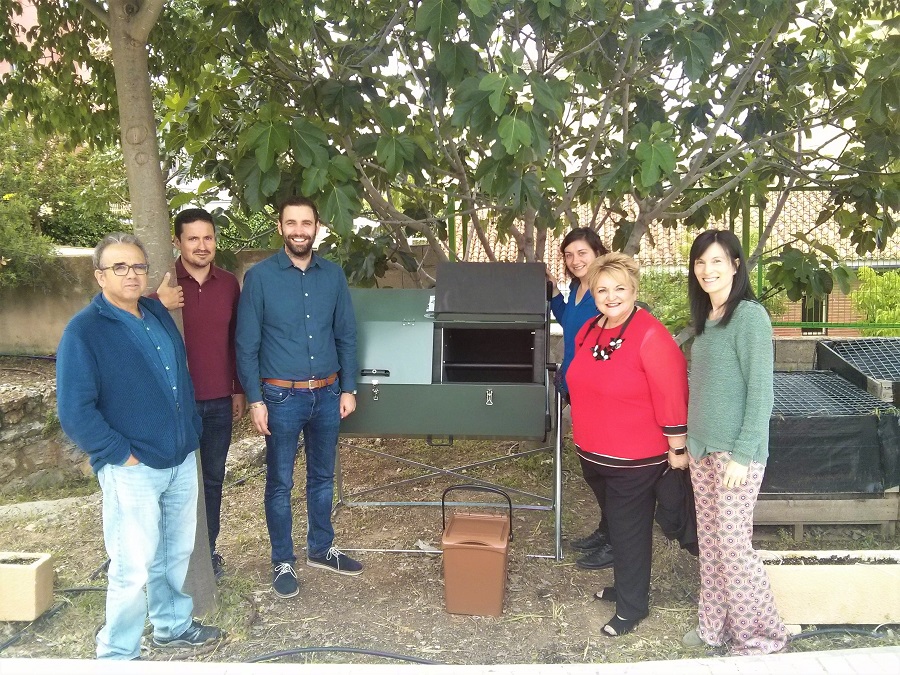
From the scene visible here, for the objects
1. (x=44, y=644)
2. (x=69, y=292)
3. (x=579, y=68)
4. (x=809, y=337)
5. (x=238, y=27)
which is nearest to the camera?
(x=44, y=644)

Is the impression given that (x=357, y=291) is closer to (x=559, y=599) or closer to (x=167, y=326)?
(x=167, y=326)

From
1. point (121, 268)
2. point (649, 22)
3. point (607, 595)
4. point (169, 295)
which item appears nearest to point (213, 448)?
point (169, 295)

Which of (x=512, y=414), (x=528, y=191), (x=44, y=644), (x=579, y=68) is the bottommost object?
(x=44, y=644)

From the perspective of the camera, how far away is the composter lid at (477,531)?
3098 mm

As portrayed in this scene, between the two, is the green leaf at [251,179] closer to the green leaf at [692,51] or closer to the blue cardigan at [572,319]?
the blue cardigan at [572,319]

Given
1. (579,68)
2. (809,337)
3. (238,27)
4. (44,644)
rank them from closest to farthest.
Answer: (44,644), (238,27), (579,68), (809,337)

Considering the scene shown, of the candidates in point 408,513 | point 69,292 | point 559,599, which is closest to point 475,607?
point 559,599

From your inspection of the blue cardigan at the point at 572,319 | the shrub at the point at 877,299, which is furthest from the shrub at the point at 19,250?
the shrub at the point at 877,299

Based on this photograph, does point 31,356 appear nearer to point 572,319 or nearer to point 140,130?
point 140,130

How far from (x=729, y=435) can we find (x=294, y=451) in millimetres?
1800

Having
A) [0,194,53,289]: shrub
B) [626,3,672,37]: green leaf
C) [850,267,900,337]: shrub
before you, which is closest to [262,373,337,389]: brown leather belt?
[626,3,672,37]: green leaf

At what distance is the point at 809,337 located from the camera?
17.4ft

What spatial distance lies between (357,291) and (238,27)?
141 cm

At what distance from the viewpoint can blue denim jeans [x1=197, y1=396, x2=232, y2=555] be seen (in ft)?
10.8
